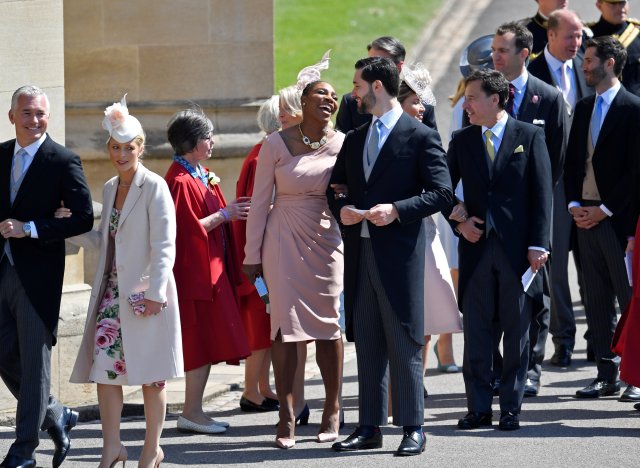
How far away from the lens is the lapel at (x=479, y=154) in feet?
28.7

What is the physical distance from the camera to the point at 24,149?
7.86 m

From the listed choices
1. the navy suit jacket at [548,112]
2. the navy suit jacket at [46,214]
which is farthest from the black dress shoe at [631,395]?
the navy suit jacket at [46,214]

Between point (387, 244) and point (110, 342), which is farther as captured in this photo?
point (387, 244)

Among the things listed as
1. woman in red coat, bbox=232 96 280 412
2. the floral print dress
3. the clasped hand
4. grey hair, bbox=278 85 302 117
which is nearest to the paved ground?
woman in red coat, bbox=232 96 280 412

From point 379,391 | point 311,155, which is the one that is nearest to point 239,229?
point 311,155

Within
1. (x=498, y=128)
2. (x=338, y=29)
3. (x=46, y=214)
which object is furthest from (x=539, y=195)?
(x=338, y=29)

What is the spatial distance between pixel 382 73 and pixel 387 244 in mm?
922

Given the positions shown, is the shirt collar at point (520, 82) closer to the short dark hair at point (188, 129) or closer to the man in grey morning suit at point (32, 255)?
the short dark hair at point (188, 129)

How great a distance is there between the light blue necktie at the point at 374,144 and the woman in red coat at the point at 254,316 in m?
1.16

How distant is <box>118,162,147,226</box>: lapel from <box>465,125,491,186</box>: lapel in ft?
7.00

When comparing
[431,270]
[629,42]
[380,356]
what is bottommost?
[380,356]

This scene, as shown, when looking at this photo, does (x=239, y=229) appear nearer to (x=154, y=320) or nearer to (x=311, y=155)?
(x=311, y=155)

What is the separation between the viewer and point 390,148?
8102mm

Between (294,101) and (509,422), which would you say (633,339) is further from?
(294,101)
